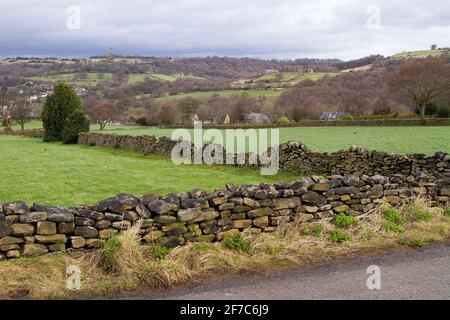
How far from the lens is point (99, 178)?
15961mm

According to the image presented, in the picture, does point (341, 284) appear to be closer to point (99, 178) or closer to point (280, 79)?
point (99, 178)

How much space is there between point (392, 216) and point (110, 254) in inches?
199

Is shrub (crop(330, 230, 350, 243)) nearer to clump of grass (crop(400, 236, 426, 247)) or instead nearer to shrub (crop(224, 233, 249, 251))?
clump of grass (crop(400, 236, 426, 247))

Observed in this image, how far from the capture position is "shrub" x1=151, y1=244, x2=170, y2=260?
6.44 m

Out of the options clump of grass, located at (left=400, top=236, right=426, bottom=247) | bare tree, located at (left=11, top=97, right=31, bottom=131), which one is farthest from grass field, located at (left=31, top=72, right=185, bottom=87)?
clump of grass, located at (left=400, top=236, right=426, bottom=247)

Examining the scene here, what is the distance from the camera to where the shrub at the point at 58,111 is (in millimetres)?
41250

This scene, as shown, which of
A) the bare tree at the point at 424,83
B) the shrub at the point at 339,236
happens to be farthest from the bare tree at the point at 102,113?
the shrub at the point at 339,236

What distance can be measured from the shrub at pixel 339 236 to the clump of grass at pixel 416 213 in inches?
65.3

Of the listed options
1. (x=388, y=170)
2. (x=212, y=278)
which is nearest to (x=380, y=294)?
(x=212, y=278)

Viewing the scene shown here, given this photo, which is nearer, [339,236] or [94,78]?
[339,236]

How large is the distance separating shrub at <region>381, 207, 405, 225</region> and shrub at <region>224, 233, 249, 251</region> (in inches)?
114

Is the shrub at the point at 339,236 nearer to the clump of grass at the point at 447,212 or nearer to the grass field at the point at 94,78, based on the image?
the clump of grass at the point at 447,212

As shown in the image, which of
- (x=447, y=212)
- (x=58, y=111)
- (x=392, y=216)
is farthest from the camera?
(x=58, y=111)

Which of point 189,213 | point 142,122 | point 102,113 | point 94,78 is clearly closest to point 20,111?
point 102,113
